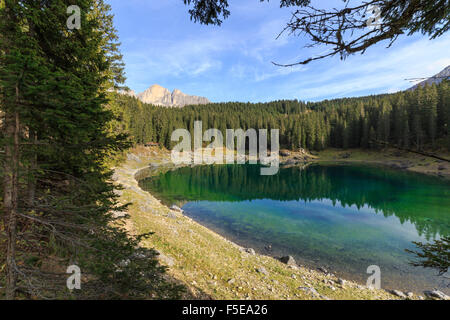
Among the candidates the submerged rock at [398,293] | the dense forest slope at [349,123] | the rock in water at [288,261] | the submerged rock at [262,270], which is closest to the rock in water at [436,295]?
the submerged rock at [398,293]

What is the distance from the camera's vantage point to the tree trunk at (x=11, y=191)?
118 inches

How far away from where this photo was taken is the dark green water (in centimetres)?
1273

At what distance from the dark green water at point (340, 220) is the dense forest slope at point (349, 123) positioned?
40.1ft

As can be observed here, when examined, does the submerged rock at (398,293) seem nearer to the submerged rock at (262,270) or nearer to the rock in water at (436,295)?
the rock in water at (436,295)

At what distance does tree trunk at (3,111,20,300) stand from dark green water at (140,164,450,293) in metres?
13.9

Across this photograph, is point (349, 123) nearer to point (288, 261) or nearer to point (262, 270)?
point (288, 261)

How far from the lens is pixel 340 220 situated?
2080cm

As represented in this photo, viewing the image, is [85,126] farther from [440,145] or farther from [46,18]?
[440,145]

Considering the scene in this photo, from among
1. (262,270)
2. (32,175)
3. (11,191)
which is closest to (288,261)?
(262,270)

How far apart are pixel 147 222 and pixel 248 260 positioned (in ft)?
23.4

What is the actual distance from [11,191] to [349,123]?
9889 cm

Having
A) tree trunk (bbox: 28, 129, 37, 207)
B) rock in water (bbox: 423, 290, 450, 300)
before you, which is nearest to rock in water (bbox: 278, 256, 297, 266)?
rock in water (bbox: 423, 290, 450, 300)

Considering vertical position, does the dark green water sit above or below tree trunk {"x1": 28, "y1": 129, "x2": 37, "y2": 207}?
below

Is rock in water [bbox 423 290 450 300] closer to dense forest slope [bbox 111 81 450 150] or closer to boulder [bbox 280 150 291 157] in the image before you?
dense forest slope [bbox 111 81 450 150]
